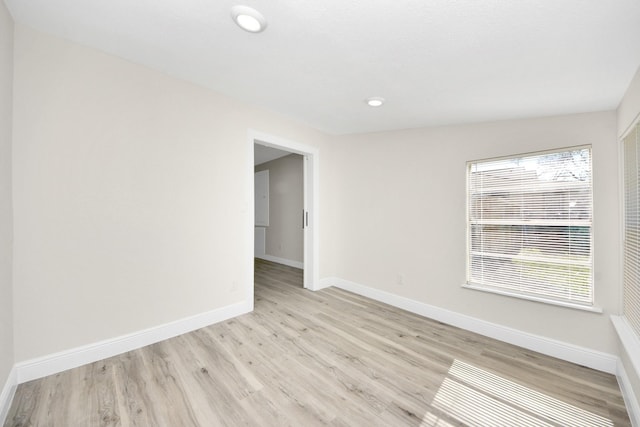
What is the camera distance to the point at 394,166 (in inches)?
131

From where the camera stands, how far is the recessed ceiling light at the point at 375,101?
7.78 feet

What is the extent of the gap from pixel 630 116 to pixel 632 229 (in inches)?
30.6

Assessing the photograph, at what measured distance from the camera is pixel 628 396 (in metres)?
1.61

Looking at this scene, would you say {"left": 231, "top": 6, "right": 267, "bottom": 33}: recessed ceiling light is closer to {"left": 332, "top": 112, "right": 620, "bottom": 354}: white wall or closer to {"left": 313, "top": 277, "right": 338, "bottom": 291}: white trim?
{"left": 332, "top": 112, "right": 620, "bottom": 354}: white wall

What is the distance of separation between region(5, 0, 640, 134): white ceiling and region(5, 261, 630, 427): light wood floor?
216 centimetres

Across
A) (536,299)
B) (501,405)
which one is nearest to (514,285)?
(536,299)

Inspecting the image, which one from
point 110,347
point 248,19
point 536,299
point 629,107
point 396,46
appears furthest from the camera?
point 536,299

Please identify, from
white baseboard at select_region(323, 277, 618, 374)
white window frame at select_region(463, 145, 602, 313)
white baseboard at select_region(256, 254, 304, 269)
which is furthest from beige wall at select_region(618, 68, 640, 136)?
white baseboard at select_region(256, 254, 304, 269)

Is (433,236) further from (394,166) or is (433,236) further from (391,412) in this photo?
(391,412)

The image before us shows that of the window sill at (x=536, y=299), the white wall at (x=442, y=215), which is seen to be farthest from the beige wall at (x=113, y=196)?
the window sill at (x=536, y=299)

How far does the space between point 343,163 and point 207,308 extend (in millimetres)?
2745

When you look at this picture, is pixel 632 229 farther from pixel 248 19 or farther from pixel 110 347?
pixel 110 347

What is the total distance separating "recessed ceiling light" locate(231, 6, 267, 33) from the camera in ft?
4.59

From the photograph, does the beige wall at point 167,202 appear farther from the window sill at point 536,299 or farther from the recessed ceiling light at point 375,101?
the recessed ceiling light at point 375,101
